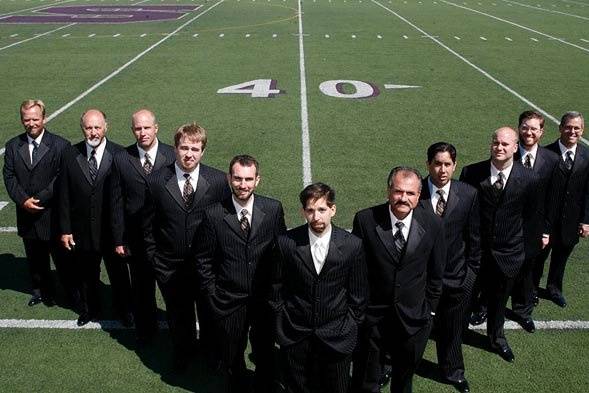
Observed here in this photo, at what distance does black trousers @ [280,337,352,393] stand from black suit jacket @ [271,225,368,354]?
64mm

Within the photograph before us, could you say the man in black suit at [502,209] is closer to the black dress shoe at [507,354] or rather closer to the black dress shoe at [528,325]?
the black dress shoe at [507,354]

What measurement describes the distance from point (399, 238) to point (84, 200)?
117 inches

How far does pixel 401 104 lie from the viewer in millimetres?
14430

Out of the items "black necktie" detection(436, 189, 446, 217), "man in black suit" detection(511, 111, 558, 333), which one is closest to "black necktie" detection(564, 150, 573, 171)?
"man in black suit" detection(511, 111, 558, 333)

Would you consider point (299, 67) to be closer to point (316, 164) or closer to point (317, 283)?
point (316, 164)

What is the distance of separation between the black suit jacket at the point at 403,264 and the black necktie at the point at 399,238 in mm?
34

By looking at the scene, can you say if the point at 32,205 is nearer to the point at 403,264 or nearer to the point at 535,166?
the point at 403,264

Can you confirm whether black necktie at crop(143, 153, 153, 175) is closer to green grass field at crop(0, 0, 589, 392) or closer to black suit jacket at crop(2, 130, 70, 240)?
black suit jacket at crop(2, 130, 70, 240)

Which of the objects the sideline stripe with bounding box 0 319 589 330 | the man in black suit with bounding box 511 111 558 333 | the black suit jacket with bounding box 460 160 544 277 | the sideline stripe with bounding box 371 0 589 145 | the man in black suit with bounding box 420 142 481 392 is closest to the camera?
the man in black suit with bounding box 420 142 481 392

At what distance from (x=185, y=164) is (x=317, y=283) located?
1.43 metres

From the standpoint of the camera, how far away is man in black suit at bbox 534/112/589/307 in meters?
5.59

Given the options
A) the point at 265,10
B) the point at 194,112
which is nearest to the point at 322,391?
the point at 194,112

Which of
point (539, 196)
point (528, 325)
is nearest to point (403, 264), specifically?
point (539, 196)

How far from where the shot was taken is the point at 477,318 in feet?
19.3
